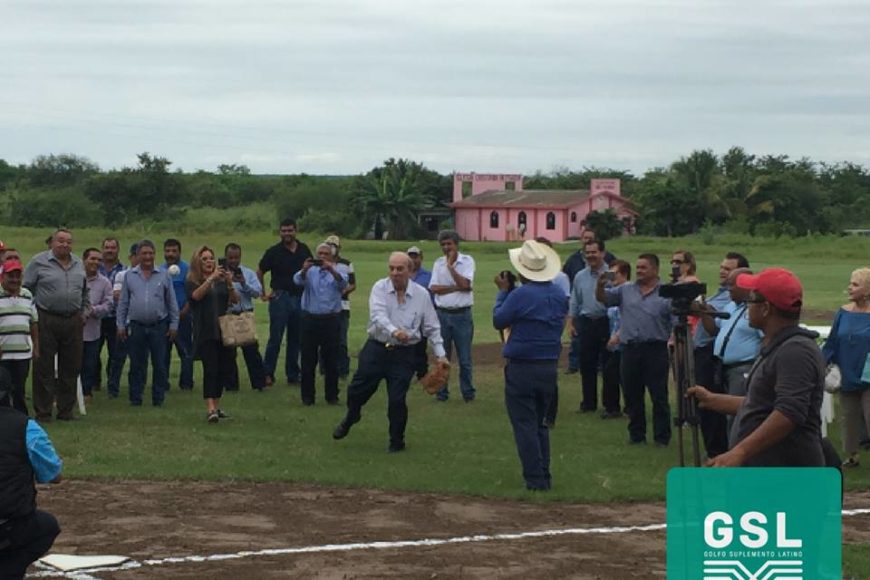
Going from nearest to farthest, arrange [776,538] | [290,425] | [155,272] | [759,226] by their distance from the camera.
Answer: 1. [776,538]
2. [290,425]
3. [155,272]
4. [759,226]

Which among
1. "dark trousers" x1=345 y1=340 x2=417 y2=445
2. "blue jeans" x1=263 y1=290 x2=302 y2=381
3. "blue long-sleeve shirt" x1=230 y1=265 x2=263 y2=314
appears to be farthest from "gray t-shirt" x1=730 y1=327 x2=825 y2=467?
"blue jeans" x1=263 y1=290 x2=302 y2=381

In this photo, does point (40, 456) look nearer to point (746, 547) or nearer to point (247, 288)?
point (746, 547)

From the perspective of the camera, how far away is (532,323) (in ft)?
43.1

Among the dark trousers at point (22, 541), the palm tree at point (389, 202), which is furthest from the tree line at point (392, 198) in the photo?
the dark trousers at point (22, 541)

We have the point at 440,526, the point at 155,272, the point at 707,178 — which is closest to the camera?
the point at 440,526

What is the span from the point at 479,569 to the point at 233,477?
13.9 feet

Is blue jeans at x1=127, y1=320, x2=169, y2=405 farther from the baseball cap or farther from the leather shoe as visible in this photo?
the leather shoe

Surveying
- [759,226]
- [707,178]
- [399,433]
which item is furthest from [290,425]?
[707,178]

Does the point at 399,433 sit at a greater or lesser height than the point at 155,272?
lesser

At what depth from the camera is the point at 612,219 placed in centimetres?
10156

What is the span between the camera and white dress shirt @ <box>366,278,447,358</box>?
15164mm

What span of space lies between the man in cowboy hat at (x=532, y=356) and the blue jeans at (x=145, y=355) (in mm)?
6496

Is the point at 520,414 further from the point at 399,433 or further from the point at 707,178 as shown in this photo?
the point at 707,178

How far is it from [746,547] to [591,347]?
10.2 meters
